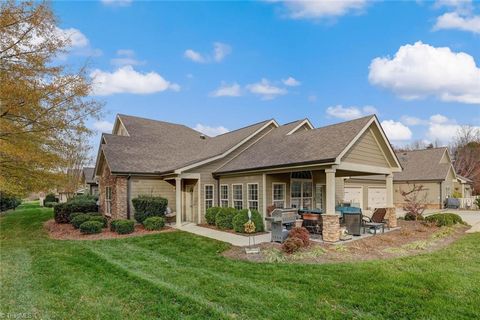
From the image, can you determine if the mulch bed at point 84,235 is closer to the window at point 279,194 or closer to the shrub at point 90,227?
the shrub at point 90,227

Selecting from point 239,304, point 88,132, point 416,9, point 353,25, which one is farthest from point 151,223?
point 416,9

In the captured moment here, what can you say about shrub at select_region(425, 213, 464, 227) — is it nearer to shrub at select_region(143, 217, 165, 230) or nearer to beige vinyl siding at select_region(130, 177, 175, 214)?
shrub at select_region(143, 217, 165, 230)

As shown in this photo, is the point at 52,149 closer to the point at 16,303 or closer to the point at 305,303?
the point at 16,303

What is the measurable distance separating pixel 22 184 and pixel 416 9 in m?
16.9

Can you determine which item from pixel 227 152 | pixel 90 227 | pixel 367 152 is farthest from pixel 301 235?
pixel 90 227

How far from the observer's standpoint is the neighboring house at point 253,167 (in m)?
11.9

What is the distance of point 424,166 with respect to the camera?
29.5m

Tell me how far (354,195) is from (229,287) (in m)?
17.2

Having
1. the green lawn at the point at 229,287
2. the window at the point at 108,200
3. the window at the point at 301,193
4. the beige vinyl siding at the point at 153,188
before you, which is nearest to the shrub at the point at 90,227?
the beige vinyl siding at the point at 153,188

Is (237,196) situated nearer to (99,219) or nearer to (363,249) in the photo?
(99,219)

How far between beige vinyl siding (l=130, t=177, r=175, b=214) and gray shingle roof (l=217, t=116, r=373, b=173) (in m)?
3.38

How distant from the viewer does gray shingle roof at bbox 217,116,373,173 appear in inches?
443

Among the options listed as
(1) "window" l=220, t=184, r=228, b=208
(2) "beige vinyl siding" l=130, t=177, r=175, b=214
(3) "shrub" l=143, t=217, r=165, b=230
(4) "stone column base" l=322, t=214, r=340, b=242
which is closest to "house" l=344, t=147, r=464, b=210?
(1) "window" l=220, t=184, r=228, b=208

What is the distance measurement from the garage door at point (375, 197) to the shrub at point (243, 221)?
12.9m
